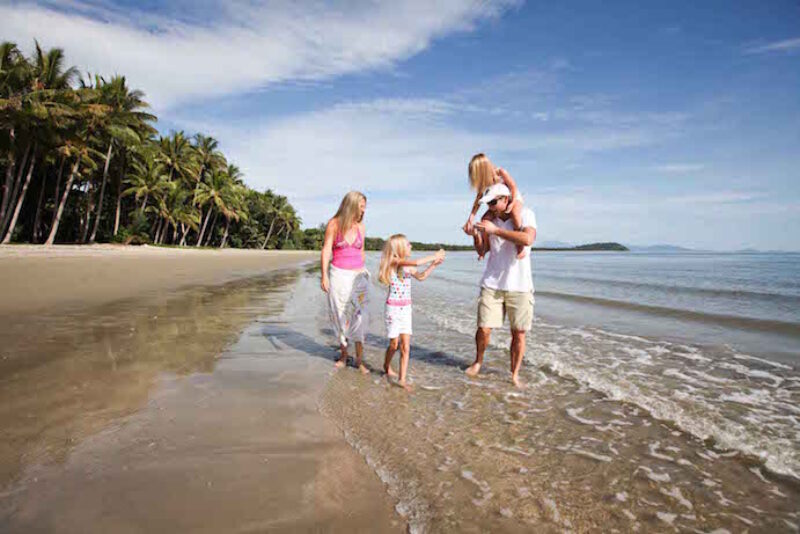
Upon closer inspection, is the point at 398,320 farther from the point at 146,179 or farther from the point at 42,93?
the point at 146,179

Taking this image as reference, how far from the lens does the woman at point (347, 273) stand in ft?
15.1

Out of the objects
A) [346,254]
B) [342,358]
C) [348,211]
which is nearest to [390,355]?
[342,358]

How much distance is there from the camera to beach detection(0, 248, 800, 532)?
6.89ft

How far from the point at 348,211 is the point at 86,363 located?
3100 mm

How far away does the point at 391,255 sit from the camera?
14.0ft

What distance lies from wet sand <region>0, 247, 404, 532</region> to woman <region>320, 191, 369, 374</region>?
53cm

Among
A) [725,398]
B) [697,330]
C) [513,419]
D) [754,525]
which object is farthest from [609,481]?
[697,330]

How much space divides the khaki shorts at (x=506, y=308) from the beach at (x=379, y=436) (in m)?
0.65

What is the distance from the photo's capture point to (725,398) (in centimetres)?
403

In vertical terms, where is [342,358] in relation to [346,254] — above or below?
below

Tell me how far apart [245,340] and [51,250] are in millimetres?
21355

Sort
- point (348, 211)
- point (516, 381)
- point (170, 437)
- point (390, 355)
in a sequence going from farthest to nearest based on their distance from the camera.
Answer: point (348, 211) → point (390, 355) → point (516, 381) → point (170, 437)

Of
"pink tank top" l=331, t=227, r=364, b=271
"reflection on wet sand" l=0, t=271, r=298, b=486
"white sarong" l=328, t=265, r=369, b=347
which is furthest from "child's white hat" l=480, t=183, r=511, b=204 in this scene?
"reflection on wet sand" l=0, t=271, r=298, b=486

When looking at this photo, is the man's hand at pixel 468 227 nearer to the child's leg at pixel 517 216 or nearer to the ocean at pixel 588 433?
the child's leg at pixel 517 216
